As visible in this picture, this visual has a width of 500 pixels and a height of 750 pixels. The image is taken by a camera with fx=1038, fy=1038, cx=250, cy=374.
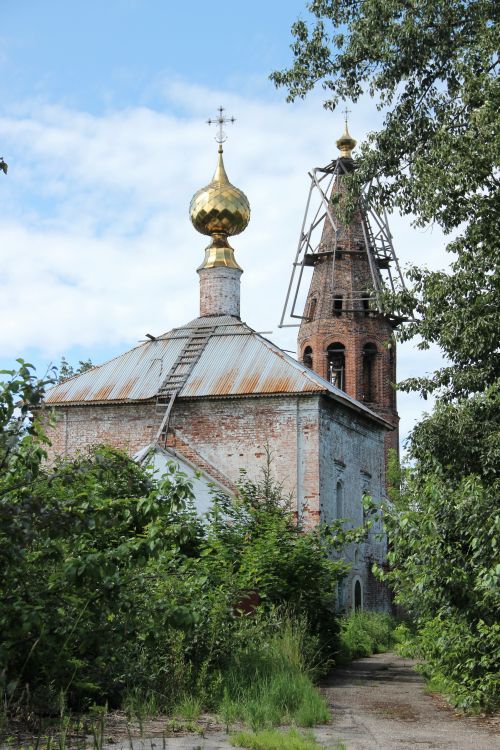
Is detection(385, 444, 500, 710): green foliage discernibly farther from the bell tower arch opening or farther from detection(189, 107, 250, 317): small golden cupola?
the bell tower arch opening

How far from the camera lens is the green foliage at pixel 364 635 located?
62.2 feet

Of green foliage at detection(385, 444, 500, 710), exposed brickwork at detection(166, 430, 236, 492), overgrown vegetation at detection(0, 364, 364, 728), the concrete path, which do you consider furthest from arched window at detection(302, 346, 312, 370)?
green foliage at detection(385, 444, 500, 710)

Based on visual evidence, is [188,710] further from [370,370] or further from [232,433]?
[370,370]

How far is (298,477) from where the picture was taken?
22.5 m

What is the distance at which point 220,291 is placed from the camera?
90.4ft

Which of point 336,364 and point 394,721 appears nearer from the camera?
point 394,721

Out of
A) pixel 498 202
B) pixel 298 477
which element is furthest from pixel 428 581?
pixel 298 477

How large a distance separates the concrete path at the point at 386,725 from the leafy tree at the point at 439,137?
13.4ft

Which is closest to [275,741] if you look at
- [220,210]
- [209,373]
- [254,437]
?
[254,437]

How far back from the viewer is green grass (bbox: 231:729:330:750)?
7.65 metres

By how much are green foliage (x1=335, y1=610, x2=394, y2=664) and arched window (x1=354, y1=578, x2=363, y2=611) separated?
2.43 feet

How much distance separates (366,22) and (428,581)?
305 inches

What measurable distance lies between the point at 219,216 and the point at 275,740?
21524 millimetres

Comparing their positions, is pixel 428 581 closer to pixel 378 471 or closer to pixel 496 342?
pixel 496 342
